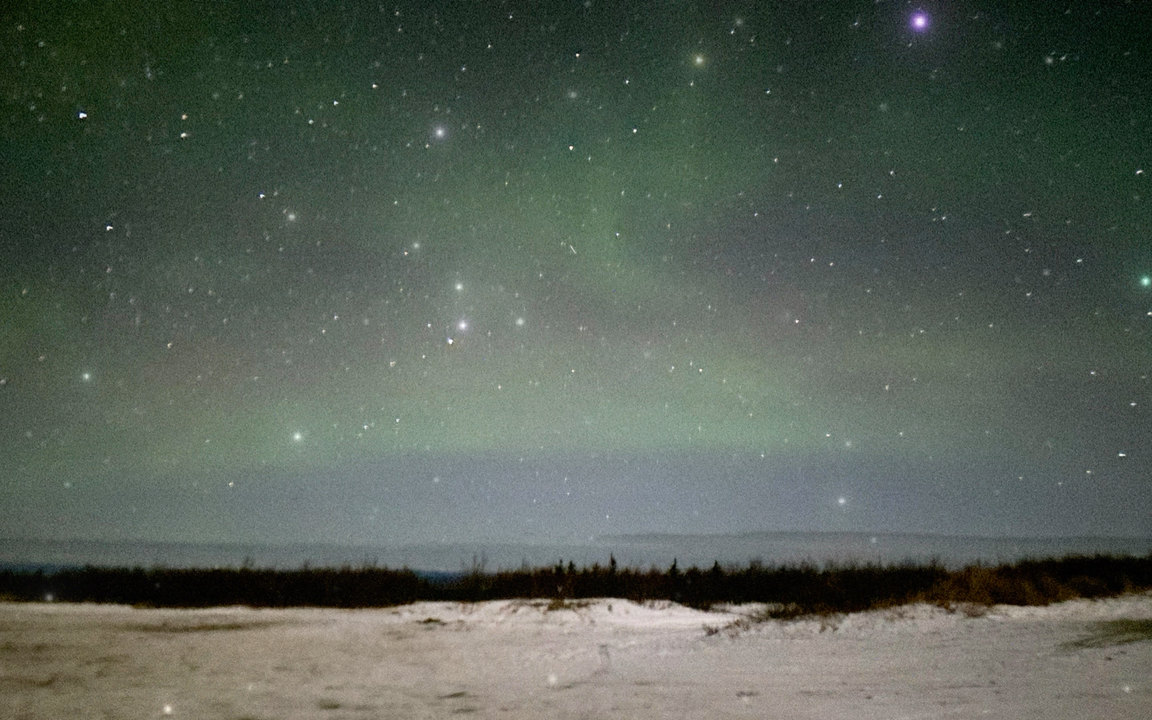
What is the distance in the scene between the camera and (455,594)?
23141 millimetres

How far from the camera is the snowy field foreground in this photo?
244 inches

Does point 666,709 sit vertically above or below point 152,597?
above

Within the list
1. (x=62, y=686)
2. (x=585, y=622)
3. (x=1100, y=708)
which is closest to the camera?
(x=1100, y=708)

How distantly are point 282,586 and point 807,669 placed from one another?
66.0ft

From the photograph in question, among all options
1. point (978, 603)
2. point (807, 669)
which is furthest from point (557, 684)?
point (978, 603)

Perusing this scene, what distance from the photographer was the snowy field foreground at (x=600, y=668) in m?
6.20

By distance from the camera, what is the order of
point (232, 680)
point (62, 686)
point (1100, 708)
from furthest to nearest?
point (232, 680), point (62, 686), point (1100, 708)

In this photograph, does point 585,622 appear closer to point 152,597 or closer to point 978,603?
point 978,603

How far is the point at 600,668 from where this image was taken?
877 cm

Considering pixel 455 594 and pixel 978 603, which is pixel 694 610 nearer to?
pixel 978 603

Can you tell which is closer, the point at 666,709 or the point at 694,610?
the point at 666,709

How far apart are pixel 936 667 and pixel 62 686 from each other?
968 cm

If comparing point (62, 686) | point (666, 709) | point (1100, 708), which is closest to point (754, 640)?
point (666, 709)

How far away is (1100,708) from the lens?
522 cm
